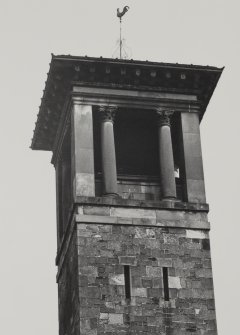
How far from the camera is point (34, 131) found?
4634 centimetres

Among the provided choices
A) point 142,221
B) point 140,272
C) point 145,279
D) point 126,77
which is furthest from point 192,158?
point 145,279

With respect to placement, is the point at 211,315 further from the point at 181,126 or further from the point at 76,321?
the point at 181,126

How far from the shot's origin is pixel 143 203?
4038 centimetres

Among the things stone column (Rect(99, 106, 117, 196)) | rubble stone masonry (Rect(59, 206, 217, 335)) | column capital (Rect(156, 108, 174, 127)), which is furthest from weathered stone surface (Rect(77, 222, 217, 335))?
column capital (Rect(156, 108, 174, 127))

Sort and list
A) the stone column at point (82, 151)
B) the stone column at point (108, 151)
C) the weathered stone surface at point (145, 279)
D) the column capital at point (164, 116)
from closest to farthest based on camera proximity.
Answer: the weathered stone surface at point (145, 279), the stone column at point (82, 151), the stone column at point (108, 151), the column capital at point (164, 116)

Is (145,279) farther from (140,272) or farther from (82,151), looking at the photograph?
(82,151)

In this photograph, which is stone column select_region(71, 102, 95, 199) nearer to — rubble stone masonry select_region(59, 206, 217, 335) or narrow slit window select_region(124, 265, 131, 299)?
rubble stone masonry select_region(59, 206, 217, 335)

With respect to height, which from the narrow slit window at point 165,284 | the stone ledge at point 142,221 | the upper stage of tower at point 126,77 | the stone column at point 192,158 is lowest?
the narrow slit window at point 165,284

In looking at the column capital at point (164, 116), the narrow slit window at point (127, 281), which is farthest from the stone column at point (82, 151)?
the narrow slit window at point (127, 281)

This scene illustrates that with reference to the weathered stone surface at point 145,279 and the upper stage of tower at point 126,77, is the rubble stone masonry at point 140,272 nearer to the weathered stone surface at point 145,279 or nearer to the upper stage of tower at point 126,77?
the weathered stone surface at point 145,279

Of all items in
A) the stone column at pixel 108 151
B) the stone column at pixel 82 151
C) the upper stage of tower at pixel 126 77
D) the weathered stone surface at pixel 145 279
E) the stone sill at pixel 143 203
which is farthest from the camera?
the upper stage of tower at pixel 126 77

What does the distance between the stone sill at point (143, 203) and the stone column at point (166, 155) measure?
1.89ft

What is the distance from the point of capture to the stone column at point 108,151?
40688mm

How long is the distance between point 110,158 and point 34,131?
6.08 metres
